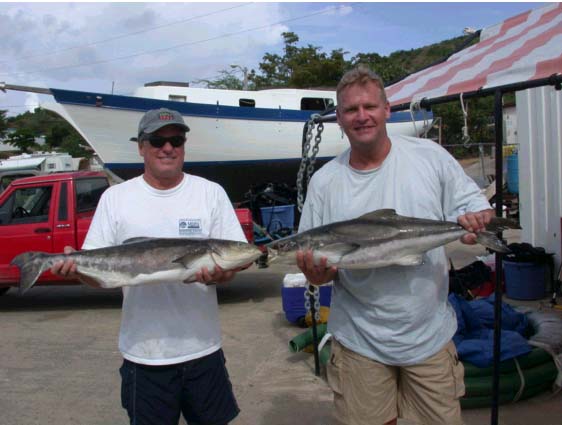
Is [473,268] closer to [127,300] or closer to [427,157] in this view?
[427,157]

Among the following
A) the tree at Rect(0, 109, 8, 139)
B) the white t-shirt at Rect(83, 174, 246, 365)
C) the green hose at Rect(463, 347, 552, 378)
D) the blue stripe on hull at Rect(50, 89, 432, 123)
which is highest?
the tree at Rect(0, 109, 8, 139)

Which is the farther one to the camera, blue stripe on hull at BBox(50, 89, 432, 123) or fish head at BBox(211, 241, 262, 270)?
blue stripe on hull at BBox(50, 89, 432, 123)

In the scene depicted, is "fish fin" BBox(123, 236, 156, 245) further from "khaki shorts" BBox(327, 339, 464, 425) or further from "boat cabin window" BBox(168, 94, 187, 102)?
"boat cabin window" BBox(168, 94, 187, 102)

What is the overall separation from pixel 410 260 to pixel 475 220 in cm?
37

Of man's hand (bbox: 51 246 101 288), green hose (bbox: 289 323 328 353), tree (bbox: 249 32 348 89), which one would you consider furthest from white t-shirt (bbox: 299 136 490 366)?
tree (bbox: 249 32 348 89)

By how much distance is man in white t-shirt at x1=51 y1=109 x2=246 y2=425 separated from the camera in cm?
265

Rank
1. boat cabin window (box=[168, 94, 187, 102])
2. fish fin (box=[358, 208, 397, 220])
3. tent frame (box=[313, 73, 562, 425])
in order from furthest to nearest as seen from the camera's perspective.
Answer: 1. boat cabin window (box=[168, 94, 187, 102])
2. tent frame (box=[313, 73, 562, 425])
3. fish fin (box=[358, 208, 397, 220])

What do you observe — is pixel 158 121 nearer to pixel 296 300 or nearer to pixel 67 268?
pixel 67 268

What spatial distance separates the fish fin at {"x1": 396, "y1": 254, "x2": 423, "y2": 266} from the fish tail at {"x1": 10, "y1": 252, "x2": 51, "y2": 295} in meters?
1.90

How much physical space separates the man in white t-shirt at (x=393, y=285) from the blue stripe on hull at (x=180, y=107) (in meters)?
10.8

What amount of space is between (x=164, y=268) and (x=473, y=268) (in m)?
5.81

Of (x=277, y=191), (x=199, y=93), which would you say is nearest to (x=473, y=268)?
(x=277, y=191)

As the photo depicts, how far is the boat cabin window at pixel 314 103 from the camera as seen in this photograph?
1812 centimetres

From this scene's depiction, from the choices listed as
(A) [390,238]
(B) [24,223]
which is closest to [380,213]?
(A) [390,238]
